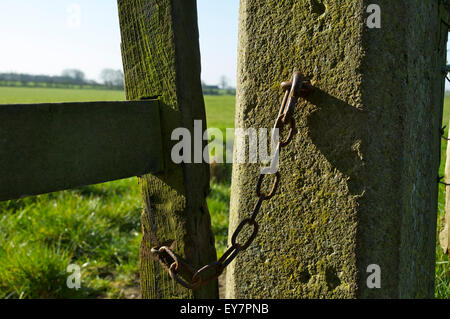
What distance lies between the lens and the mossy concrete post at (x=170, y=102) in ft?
4.15

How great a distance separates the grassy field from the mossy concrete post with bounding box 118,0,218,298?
3.42 ft

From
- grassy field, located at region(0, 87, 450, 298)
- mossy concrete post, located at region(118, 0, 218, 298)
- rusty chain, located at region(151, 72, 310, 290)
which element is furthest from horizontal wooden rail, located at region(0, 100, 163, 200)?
Result: grassy field, located at region(0, 87, 450, 298)

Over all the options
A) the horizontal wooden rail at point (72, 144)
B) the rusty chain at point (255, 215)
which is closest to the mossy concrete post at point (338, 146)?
the rusty chain at point (255, 215)

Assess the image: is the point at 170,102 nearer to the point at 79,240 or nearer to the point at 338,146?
the point at 338,146

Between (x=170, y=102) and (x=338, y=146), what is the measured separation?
22.0 inches

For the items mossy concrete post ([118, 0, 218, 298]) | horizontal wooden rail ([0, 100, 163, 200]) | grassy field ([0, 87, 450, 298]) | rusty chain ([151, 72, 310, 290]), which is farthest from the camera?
grassy field ([0, 87, 450, 298])

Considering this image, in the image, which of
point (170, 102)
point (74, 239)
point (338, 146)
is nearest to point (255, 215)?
point (338, 146)

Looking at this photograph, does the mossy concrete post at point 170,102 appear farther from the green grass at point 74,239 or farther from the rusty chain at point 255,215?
the green grass at point 74,239

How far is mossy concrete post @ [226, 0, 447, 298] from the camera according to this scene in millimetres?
1171

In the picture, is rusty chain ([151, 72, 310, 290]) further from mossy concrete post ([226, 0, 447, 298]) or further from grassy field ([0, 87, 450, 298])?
grassy field ([0, 87, 450, 298])

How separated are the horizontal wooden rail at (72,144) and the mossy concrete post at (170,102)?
9 centimetres

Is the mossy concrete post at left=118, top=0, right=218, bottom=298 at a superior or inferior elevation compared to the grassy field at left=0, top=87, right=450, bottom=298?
superior

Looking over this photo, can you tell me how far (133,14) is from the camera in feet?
4.26
